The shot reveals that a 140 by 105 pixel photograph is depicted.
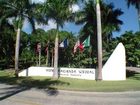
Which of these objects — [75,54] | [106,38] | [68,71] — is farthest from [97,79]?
[75,54]

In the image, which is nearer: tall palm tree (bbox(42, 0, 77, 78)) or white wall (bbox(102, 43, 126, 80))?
white wall (bbox(102, 43, 126, 80))

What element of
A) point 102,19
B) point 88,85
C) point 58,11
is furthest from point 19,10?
point 88,85

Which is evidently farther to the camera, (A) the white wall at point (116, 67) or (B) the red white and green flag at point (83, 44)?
(B) the red white and green flag at point (83, 44)

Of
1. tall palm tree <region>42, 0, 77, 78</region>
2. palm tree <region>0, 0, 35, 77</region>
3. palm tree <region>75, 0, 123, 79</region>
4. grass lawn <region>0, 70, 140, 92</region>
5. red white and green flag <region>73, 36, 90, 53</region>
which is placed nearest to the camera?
grass lawn <region>0, 70, 140, 92</region>

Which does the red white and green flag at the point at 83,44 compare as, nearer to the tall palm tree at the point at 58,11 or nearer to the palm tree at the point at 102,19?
the palm tree at the point at 102,19

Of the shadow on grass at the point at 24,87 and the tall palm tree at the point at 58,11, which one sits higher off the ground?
the tall palm tree at the point at 58,11

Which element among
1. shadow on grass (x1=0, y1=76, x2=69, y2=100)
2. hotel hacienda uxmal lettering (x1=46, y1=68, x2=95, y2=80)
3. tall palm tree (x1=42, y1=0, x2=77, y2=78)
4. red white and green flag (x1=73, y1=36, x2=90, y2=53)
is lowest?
shadow on grass (x1=0, y1=76, x2=69, y2=100)

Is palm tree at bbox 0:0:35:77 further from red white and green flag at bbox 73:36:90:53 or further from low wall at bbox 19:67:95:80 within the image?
red white and green flag at bbox 73:36:90:53

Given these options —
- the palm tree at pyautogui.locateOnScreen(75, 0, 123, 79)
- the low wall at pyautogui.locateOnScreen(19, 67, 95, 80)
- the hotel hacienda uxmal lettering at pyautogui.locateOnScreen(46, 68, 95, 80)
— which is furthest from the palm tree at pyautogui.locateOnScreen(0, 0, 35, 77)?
the palm tree at pyautogui.locateOnScreen(75, 0, 123, 79)

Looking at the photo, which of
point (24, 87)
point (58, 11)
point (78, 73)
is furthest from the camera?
point (78, 73)

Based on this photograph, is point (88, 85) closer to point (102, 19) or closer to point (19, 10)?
point (19, 10)

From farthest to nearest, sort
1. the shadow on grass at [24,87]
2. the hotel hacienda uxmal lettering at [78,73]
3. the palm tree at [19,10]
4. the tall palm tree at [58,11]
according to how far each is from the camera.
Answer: the palm tree at [19,10]
the hotel hacienda uxmal lettering at [78,73]
the tall palm tree at [58,11]
the shadow on grass at [24,87]

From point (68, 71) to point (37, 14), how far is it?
7.83m

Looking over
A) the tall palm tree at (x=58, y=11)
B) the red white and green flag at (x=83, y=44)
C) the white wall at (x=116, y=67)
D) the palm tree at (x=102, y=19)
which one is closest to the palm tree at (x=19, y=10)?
the tall palm tree at (x=58, y=11)
